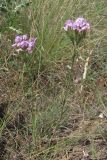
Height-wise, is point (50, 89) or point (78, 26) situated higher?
point (78, 26)

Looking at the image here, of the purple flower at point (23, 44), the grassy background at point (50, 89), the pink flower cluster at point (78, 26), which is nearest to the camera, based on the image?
the pink flower cluster at point (78, 26)

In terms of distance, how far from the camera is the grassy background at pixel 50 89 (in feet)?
7.35

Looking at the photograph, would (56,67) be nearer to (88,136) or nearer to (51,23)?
(51,23)

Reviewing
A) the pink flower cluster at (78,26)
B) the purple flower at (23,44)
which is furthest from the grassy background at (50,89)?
the pink flower cluster at (78,26)

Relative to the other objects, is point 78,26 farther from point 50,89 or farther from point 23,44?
point 50,89

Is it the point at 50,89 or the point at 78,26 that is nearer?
the point at 78,26

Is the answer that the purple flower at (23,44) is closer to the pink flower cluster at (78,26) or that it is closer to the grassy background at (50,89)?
the grassy background at (50,89)

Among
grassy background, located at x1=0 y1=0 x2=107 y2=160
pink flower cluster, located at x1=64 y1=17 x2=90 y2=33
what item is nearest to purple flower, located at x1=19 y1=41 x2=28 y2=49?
grassy background, located at x1=0 y1=0 x2=107 y2=160

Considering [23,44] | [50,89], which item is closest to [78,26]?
[23,44]

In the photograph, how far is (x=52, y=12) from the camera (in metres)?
3.05

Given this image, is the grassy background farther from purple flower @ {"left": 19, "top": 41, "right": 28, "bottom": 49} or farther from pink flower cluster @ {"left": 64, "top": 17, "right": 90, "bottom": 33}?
pink flower cluster @ {"left": 64, "top": 17, "right": 90, "bottom": 33}

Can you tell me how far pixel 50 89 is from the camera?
105 inches

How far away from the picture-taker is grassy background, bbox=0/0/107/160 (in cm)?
224

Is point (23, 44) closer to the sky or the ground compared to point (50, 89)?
closer to the sky
